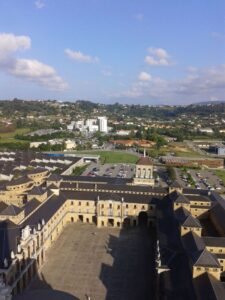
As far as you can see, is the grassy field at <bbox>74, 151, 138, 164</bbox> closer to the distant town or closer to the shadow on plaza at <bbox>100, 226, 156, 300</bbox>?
the distant town

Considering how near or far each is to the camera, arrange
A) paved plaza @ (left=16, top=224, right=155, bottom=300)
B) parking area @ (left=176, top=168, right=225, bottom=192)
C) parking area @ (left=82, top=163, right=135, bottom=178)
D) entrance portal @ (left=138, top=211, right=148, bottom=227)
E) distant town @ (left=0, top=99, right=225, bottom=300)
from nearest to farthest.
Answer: distant town @ (left=0, top=99, right=225, bottom=300), paved plaza @ (left=16, top=224, right=155, bottom=300), entrance portal @ (left=138, top=211, right=148, bottom=227), parking area @ (left=176, top=168, right=225, bottom=192), parking area @ (left=82, top=163, right=135, bottom=178)

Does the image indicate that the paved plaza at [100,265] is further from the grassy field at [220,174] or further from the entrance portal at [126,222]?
the grassy field at [220,174]

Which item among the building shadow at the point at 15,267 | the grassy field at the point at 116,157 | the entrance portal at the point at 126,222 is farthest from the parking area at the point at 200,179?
the building shadow at the point at 15,267

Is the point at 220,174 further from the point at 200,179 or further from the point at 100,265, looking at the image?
the point at 100,265

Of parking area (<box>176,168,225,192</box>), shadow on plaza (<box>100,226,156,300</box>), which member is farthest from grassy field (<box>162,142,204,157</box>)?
shadow on plaza (<box>100,226,156,300</box>)

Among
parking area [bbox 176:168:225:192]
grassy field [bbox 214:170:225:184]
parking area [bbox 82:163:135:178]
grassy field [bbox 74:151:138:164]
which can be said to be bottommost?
grassy field [bbox 214:170:225:184]

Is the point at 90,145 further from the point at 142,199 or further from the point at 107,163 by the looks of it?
the point at 142,199
